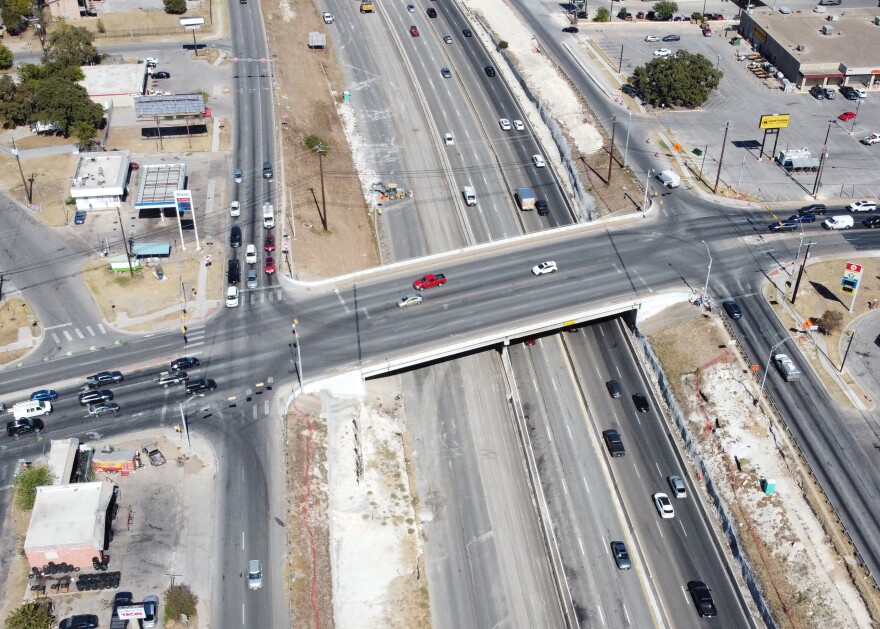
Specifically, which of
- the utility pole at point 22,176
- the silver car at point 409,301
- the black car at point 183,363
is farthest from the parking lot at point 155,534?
the utility pole at point 22,176

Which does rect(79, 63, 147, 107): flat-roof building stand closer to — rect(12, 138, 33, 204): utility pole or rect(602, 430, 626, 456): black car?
rect(12, 138, 33, 204): utility pole

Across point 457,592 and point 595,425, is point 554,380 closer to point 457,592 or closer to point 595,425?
point 595,425

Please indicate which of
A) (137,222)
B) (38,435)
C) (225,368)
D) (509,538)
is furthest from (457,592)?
(137,222)

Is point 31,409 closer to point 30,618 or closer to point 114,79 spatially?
point 30,618

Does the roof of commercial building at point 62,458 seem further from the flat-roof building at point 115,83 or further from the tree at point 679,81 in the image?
the tree at point 679,81

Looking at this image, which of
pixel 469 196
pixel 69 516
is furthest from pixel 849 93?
pixel 69 516

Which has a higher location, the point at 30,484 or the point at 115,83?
the point at 115,83
